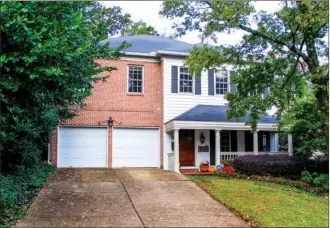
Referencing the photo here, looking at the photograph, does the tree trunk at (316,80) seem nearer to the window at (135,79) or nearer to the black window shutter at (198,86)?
the black window shutter at (198,86)

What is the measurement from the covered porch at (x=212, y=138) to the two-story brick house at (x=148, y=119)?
0.15 feet

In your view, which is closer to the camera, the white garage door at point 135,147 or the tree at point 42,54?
the tree at point 42,54

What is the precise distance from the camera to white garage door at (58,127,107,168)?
53.2 ft

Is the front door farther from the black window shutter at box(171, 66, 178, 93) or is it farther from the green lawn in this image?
the green lawn

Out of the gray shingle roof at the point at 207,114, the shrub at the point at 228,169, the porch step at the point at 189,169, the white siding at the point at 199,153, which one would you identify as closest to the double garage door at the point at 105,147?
the porch step at the point at 189,169

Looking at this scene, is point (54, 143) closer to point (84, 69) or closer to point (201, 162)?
Answer: point (201, 162)

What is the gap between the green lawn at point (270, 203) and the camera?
812 centimetres

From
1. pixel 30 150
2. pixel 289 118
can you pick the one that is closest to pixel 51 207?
pixel 30 150

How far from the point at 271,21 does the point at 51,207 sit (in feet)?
30.4

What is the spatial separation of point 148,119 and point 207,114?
9.19 feet

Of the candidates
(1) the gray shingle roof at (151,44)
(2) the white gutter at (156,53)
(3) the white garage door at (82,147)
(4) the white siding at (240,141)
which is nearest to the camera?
(3) the white garage door at (82,147)

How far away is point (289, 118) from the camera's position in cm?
1509

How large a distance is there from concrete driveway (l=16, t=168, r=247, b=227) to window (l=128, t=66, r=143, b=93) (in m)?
5.02

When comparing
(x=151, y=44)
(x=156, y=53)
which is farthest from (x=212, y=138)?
(x=151, y=44)
